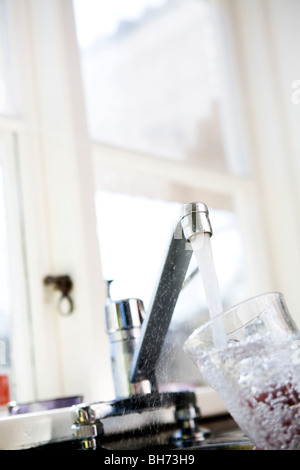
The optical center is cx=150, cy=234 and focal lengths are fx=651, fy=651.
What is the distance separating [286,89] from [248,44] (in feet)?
0.74

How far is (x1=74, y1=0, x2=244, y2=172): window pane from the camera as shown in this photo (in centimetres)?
165

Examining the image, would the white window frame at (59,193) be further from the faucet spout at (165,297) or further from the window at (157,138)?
the faucet spout at (165,297)

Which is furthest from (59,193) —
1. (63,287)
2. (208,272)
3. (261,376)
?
(261,376)

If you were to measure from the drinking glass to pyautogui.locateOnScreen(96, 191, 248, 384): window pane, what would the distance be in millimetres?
292

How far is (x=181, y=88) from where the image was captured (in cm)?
190

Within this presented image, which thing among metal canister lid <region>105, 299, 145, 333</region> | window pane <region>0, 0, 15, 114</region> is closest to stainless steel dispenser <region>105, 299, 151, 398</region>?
metal canister lid <region>105, 299, 145, 333</region>

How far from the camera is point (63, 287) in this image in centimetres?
132

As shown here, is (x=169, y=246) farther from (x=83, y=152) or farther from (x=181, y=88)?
(x=181, y=88)

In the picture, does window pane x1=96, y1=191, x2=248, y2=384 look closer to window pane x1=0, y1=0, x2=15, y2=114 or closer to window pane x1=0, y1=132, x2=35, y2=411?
window pane x1=0, y1=132, x2=35, y2=411

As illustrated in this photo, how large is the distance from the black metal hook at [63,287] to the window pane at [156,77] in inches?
15.9

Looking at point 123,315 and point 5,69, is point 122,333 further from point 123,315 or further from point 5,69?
point 5,69

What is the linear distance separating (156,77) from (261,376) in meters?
1.26
